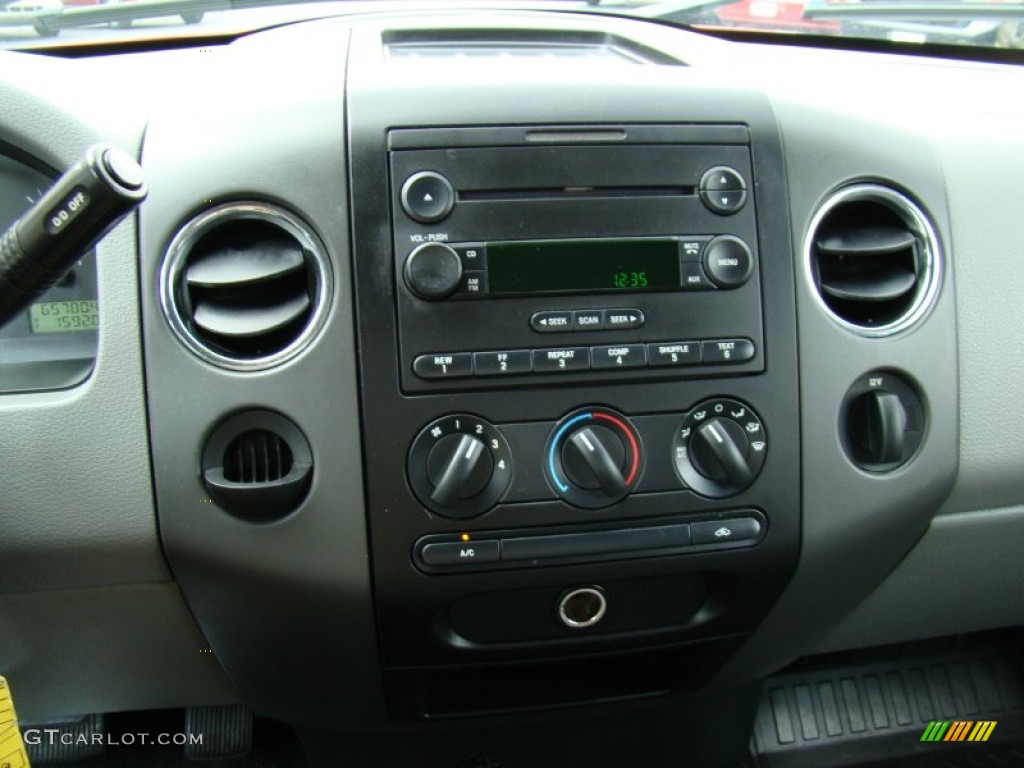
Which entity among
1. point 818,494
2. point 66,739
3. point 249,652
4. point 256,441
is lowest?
point 66,739

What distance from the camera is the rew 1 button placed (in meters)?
0.91

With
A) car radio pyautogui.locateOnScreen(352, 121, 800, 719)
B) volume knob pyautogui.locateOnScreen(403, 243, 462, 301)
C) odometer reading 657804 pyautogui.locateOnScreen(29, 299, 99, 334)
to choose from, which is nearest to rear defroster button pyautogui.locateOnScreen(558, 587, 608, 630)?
car radio pyautogui.locateOnScreen(352, 121, 800, 719)

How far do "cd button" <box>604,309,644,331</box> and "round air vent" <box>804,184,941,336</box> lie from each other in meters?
0.22

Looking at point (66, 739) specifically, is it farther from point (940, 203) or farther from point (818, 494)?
point (940, 203)

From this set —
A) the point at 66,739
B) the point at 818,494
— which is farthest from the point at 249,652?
the point at 818,494

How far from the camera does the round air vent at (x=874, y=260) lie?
1.03 metres

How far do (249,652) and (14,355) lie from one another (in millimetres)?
401

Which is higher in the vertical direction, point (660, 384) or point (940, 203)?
→ point (940, 203)

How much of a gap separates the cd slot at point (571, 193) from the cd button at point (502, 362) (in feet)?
0.49

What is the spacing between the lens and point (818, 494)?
1.02m

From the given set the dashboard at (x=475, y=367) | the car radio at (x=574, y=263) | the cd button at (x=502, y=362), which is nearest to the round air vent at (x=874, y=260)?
the dashboard at (x=475, y=367)

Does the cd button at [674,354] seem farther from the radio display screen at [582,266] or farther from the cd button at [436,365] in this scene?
the cd button at [436,365]

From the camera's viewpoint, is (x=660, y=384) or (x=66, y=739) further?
(x=66, y=739)

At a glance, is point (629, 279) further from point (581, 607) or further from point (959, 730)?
point (959, 730)
